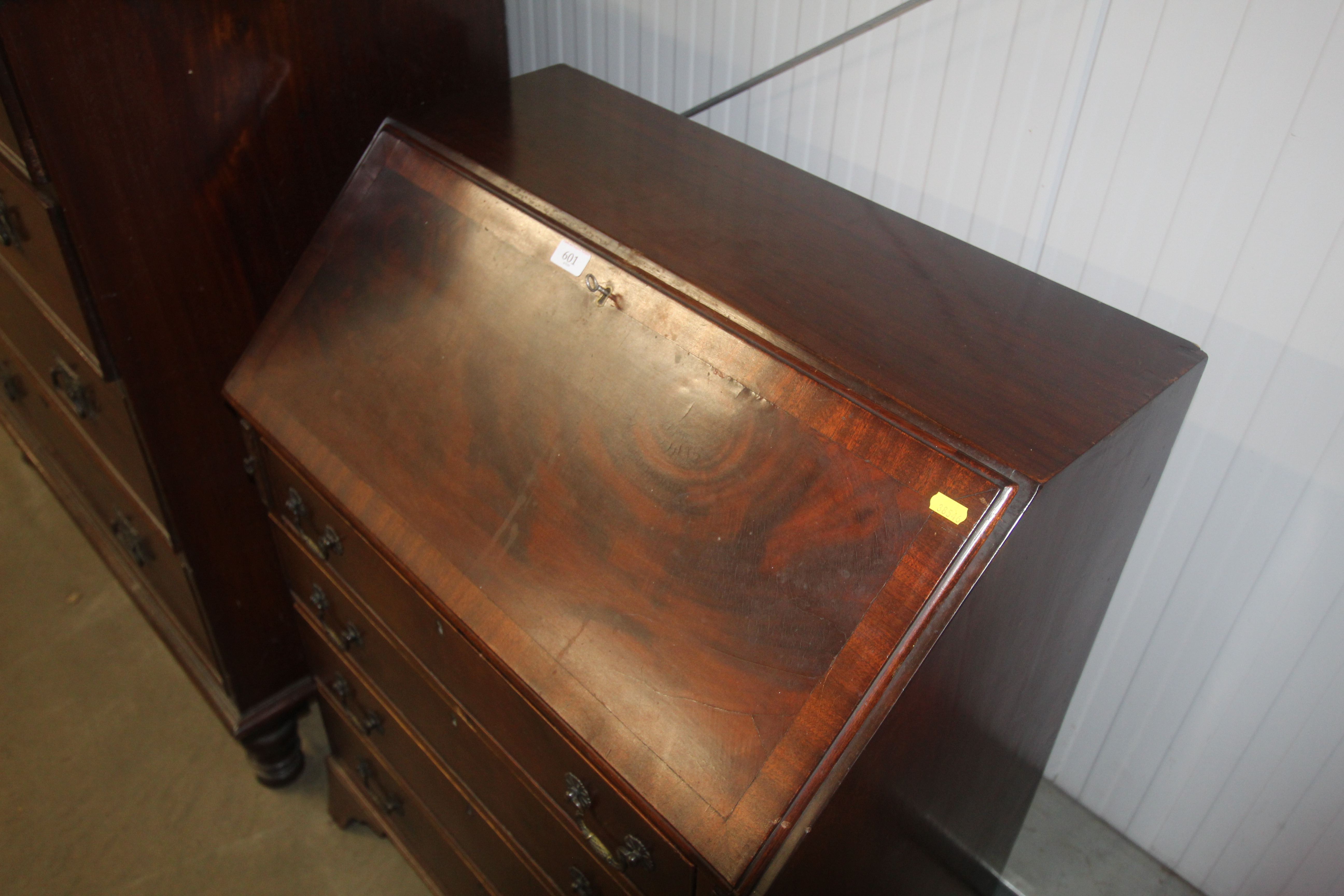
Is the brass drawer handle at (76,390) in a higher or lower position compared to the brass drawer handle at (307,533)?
lower

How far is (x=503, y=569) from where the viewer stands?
1036 mm

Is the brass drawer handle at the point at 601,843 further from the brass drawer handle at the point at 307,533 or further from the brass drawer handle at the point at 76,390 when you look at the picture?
the brass drawer handle at the point at 76,390

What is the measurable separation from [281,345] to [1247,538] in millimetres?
1234

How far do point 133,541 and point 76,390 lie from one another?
1.17 feet

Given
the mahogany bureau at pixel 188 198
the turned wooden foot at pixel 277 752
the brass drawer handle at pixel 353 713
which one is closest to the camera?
the mahogany bureau at pixel 188 198

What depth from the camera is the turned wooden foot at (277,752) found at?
1883 millimetres

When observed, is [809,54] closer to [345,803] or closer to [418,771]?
[418,771]

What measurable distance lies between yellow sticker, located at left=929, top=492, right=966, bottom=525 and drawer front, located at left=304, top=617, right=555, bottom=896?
0.76 meters

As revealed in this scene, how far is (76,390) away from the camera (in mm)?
1622

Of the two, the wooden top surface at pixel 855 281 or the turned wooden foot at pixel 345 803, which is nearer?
the wooden top surface at pixel 855 281

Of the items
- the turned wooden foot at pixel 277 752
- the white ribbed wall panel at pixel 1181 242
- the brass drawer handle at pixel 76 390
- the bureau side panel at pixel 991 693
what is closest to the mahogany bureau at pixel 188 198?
the brass drawer handle at pixel 76 390

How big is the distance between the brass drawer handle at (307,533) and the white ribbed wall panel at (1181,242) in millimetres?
815

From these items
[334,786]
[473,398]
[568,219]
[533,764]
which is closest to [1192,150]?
[568,219]

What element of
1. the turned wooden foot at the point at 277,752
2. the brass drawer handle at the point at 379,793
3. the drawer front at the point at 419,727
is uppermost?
the drawer front at the point at 419,727
